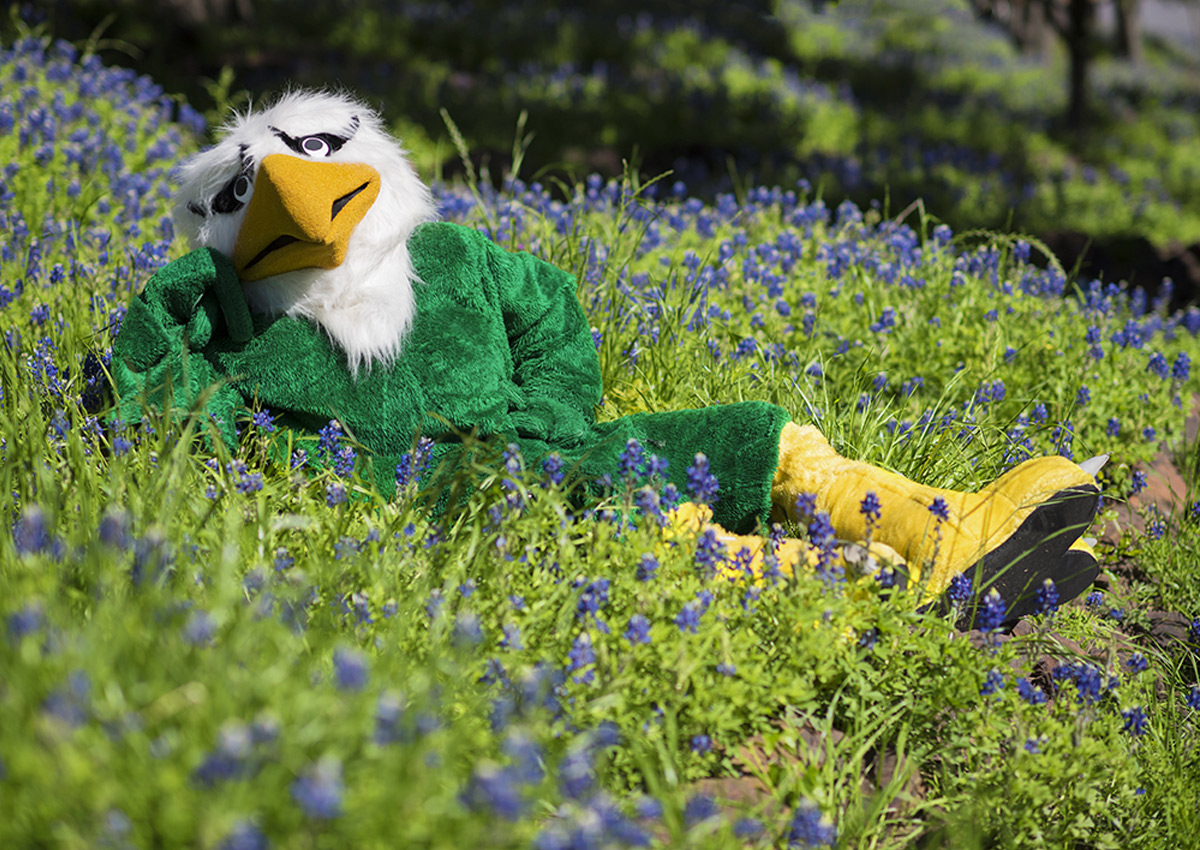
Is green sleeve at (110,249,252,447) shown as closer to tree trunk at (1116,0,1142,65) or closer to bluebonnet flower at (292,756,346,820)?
bluebonnet flower at (292,756,346,820)

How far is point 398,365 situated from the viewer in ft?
8.59

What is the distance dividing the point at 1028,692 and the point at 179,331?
2.35m

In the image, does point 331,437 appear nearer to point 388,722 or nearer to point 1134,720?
point 388,722

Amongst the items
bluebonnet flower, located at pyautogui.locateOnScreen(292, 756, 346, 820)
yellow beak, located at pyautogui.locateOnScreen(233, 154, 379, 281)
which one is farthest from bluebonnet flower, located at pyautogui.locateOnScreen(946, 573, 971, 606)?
yellow beak, located at pyautogui.locateOnScreen(233, 154, 379, 281)

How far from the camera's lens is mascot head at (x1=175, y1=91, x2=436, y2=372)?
243 centimetres

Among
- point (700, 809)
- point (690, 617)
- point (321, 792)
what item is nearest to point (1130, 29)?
point (690, 617)

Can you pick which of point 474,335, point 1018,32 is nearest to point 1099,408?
point 474,335

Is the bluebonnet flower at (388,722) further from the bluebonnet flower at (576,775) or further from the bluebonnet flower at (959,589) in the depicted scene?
the bluebonnet flower at (959,589)

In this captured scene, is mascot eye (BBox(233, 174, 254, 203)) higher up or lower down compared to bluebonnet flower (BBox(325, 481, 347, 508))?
higher up

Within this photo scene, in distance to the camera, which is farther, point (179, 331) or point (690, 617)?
point (179, 331)

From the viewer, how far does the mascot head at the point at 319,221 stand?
7.98ft

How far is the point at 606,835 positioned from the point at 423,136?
290 inches

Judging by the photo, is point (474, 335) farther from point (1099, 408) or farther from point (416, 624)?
point (1099, 408)

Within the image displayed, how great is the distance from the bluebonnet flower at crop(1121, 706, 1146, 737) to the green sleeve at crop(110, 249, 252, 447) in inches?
94.1
